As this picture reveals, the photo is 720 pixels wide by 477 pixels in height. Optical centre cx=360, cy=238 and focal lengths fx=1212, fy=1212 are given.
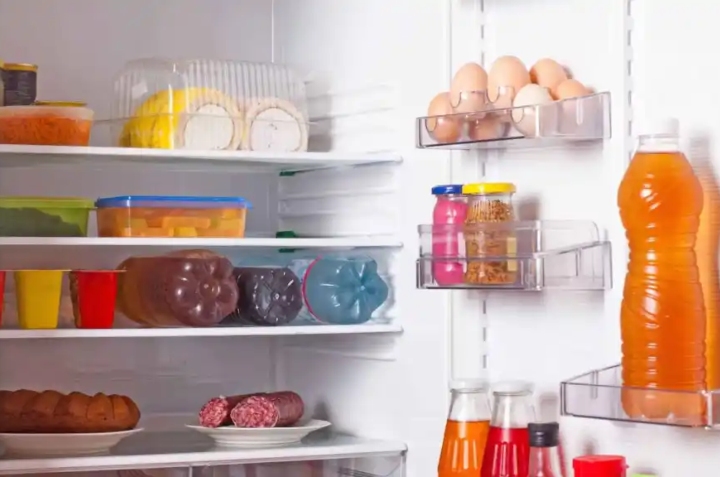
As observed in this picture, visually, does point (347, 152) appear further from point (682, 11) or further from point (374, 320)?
point (682, 11)

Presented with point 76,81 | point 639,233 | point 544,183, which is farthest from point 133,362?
point 639,233

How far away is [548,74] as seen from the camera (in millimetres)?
1831

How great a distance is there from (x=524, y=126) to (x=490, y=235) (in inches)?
6.7

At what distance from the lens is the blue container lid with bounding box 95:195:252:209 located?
2.14 meters

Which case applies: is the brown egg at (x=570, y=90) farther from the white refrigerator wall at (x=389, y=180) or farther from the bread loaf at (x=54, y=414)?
the bread loaf at (x=54, y=414)

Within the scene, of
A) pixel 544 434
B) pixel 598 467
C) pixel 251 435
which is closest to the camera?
pixel 598 467

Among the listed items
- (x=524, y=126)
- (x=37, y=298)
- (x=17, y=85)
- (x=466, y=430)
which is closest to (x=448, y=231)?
(x=524, y=126)

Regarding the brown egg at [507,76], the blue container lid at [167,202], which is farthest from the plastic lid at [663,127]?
the blue container lid at [167,202]

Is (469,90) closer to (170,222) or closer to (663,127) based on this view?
(663,127)

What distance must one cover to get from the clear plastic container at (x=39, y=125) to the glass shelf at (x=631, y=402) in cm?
101

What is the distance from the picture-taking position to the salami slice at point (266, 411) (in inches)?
87.0

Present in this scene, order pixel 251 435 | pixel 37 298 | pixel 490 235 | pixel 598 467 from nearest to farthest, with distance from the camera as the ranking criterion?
pixel 598 467 < pixel 490 235 < pixel 37 298 < pixel 251 435

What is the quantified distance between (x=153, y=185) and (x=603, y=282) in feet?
3.89

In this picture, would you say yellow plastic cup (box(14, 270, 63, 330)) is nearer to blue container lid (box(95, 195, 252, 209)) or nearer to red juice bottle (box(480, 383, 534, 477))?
blue container lid (box(95, 195, 252, 209))
